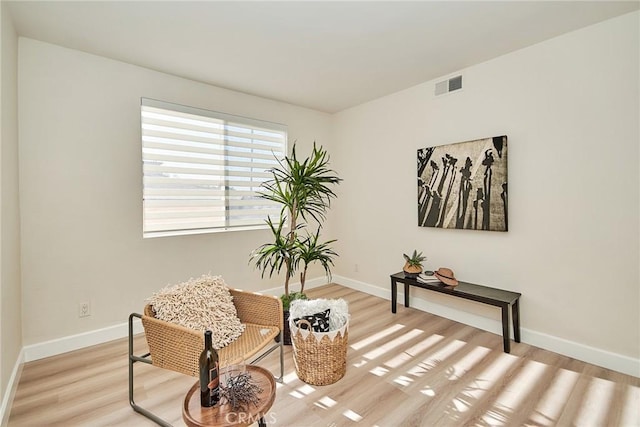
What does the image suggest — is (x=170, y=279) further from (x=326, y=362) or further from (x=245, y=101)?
(x=245, y=101)

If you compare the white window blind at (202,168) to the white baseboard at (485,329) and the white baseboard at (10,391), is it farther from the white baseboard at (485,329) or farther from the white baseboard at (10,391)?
the white baseboard at (10,391)

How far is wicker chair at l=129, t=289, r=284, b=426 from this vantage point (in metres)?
1.60

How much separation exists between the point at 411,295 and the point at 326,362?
1.84 metres

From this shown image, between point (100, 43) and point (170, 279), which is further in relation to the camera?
point (170, 279)

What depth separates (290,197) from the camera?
273 cm

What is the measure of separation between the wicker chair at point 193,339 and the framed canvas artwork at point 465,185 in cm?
204

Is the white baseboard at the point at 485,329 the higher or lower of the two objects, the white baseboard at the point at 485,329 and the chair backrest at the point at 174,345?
the lower

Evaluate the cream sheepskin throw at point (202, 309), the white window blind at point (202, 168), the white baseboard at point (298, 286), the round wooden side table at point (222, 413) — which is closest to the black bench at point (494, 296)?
the white baseboard at point (298, 286)

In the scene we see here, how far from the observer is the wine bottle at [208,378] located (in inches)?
48.6

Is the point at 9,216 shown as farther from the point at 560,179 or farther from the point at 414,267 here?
the point at 560,179

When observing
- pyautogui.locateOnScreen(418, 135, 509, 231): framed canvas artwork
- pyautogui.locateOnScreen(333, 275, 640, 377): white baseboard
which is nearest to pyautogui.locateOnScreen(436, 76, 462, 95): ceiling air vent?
pyautogui.locateOnScreen(418, 135, 509, 231): framed canvas artwork

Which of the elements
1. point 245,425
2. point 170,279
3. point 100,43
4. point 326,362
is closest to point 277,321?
point 326,362

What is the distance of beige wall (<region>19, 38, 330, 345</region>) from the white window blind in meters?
0.12

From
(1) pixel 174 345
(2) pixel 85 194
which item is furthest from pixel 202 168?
(1) pixel 174 345
